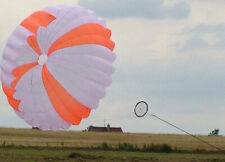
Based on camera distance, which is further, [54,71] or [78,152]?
[78,152]

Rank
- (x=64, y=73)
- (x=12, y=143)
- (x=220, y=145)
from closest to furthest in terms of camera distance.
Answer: (x=64, y=73) < (x=12, y=143) < (x=220, y=145)

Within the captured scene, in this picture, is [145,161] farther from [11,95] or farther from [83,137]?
[83,137]

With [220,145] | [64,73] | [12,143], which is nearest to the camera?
[64,73]

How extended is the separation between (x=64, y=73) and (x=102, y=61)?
1.94 m

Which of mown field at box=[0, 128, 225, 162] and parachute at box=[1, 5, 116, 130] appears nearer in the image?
parachute at box=[1, 5, 116, 130]

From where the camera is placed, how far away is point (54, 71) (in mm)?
39938

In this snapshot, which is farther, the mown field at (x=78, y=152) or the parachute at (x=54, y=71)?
the mown field at (x=78, y=152)

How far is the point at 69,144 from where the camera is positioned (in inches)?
2277

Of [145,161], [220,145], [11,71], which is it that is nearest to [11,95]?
[11,71]

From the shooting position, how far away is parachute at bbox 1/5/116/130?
131 ft

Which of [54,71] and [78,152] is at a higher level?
[54,71]

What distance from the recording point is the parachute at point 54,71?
1570 inches

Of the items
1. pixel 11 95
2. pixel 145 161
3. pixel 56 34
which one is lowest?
pixel 145 161

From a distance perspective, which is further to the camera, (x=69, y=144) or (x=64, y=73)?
(x=69, y=144)
